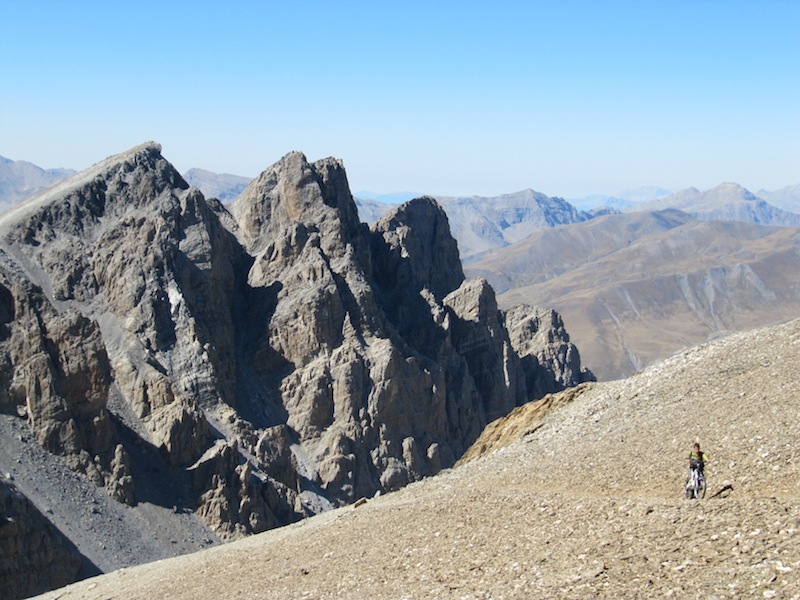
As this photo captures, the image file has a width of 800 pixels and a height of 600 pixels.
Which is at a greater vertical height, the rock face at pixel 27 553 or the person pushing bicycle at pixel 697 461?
the person pushing bicycle at pixel 697 461

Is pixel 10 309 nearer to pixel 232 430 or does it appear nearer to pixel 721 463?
pixel 232 430

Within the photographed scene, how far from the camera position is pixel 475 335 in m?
120

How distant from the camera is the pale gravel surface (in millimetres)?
20359

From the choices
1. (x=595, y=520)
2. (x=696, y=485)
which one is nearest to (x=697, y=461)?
(x=696, y=485)

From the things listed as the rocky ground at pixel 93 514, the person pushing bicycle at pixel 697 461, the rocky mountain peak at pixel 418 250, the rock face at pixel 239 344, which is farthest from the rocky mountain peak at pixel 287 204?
the person pushing bicycle at pixel 697 461

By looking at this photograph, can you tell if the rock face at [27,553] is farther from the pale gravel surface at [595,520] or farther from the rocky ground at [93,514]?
the pale gravel surface at [595,520]

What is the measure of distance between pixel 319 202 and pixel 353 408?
28843mm

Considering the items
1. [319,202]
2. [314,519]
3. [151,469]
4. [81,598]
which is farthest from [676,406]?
[319,202]

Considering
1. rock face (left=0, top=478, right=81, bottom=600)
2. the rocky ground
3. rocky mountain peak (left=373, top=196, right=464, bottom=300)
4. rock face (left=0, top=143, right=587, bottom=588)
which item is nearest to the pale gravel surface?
rock face (left=0, top=478, right=81, bottom=600)

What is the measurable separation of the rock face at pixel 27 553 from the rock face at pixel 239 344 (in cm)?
1009

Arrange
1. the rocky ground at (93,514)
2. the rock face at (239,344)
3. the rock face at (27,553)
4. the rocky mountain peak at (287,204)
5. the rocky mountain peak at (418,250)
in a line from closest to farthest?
the rock face at (27,553)
the rocky ground at (93,514)
the rock face at (239,344)
the rocky mountain peak at (287,204)
the rocky mountain peak at (418,250)

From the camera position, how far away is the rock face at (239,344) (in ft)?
249

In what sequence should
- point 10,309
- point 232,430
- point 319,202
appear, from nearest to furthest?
point 10,309 < point 232,430 < point 319,202

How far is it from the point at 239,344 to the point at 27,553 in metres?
43.7
